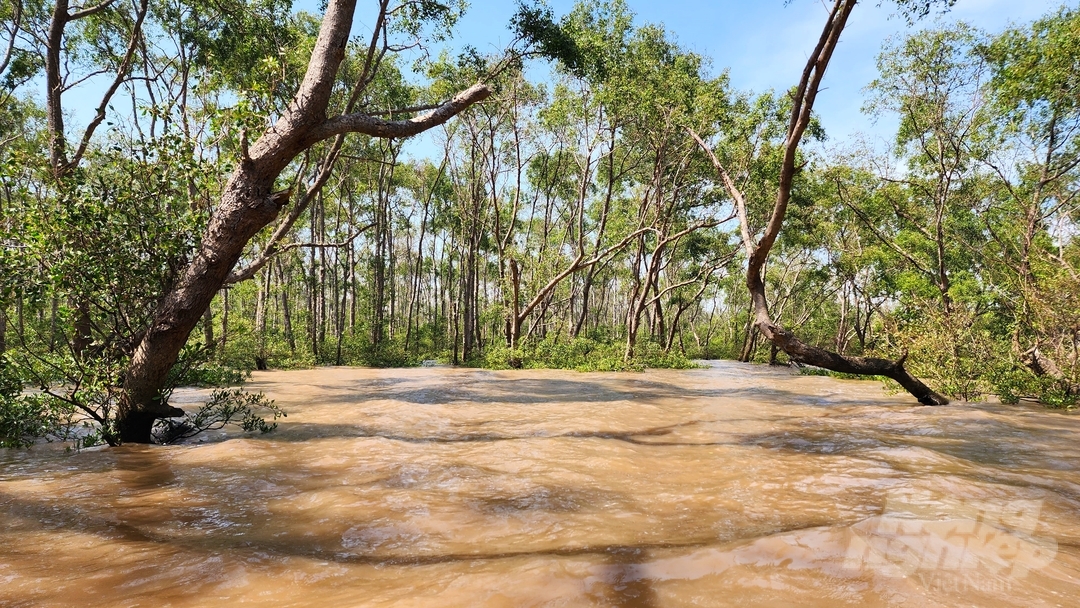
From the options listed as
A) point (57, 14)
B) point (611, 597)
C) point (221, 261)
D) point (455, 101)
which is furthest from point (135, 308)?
point (57, 14)

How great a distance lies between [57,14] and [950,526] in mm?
13875

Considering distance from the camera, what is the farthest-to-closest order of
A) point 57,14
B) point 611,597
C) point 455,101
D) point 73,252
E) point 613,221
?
point 613,221 < point 57,14 < point 455,101 < point 73,252 < point 611,597

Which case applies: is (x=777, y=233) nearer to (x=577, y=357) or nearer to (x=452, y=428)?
(x=452, y=428)

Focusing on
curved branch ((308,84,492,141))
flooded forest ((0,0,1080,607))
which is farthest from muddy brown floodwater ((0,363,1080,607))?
curved branch ((308,84,492,141))

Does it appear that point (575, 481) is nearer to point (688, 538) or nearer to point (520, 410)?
point (688, 538)

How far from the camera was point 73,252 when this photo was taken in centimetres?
490

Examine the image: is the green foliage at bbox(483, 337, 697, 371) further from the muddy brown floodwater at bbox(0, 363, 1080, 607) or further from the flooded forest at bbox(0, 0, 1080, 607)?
the muddy brown floodwater at bbox(0, 363, 1080, 607)

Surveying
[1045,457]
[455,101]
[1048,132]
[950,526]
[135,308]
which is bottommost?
[1045,457]

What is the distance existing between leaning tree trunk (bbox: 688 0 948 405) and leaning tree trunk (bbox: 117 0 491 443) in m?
6.35

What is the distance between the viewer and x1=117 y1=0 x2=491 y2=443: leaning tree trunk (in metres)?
5.07

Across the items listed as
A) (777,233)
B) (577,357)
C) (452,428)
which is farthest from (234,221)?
(577,357)

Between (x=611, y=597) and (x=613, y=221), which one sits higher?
(x=613, y=221)

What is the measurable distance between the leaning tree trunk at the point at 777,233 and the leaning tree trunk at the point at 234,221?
250 inches

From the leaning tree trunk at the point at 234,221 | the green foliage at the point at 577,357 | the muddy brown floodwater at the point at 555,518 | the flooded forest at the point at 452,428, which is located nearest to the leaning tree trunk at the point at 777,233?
the flooded forest at the point at 452,428
